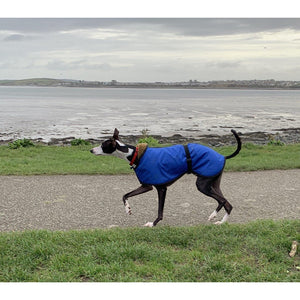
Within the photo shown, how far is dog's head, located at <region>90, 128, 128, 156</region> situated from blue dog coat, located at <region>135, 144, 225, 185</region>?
1.24 ft

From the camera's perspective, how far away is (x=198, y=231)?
618 centimetres

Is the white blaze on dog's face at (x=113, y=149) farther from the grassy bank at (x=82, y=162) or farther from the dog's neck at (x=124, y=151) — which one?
the grassy bank at (x=82, y=162)

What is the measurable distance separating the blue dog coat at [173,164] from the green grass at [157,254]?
0.86 metres

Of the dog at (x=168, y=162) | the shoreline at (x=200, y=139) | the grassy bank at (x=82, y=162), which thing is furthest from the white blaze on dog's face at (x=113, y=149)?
the shoreline at (x=200, y=139)

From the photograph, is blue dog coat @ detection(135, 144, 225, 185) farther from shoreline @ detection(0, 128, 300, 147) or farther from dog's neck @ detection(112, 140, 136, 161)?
shoreline @ detection(0, 128, 300, 147)

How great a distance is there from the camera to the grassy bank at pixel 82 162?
11.6 meters

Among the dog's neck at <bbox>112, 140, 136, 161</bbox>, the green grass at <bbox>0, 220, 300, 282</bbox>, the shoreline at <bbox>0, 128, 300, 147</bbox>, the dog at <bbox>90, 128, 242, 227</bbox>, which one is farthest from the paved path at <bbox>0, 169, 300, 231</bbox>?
the shoreline at <bbox>0, 128, 300, 147</bbox>

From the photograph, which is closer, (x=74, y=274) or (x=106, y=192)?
(x=74, y=274)

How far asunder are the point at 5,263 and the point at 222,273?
2750 millimetres

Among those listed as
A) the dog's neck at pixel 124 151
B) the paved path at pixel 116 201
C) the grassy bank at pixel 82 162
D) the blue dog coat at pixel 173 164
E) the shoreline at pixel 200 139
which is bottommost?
the shoreline at pixel 200 139

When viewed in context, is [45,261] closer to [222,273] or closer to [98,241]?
[98,241]

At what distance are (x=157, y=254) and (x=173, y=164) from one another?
1.47 m

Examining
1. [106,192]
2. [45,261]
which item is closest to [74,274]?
[45,261]

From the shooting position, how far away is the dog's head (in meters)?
6.04
